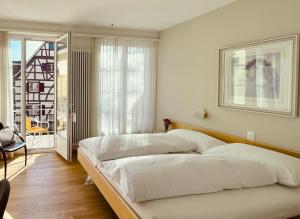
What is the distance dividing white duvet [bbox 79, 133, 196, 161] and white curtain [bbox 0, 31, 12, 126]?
1980mm

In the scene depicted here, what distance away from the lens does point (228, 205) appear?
2186 millimetres

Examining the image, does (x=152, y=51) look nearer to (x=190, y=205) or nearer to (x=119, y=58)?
(x=119, y=58)

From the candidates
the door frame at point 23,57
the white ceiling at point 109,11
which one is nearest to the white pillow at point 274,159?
the white ceiling at point 109,11

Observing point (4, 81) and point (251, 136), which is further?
point (4, 81)

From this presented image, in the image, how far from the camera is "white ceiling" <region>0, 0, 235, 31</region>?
3840mm

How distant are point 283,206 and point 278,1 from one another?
6.48 feet

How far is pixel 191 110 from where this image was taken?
4684 millimetres

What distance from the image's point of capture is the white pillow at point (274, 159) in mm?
2520

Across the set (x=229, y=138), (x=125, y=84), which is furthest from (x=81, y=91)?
(x=229, y=138)

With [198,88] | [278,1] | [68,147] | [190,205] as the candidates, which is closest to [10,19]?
[68,147]

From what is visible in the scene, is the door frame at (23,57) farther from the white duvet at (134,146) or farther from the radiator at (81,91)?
the white duvet at (134,146)

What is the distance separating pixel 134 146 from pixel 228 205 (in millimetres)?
1573

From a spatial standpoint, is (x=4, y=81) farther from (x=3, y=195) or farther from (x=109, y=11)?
(x=3, y=195)

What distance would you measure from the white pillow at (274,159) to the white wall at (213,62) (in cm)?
28
